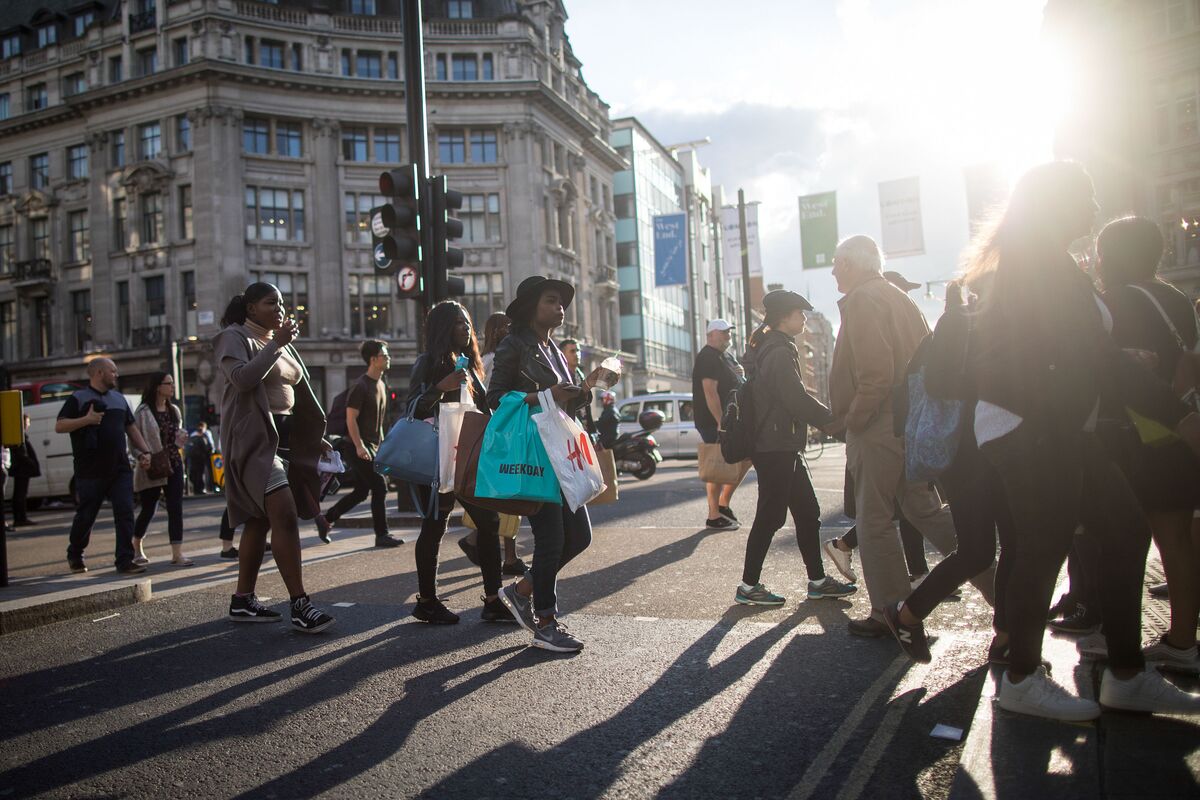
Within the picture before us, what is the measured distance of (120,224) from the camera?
4334cm

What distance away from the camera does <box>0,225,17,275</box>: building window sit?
46.4 meters

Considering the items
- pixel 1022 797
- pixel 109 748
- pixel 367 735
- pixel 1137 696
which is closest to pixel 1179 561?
pixel 1137 696

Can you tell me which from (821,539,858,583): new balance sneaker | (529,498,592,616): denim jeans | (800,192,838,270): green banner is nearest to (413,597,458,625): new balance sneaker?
(529,498,592,616): denim jeans

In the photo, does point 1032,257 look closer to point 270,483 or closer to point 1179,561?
point 1179,561

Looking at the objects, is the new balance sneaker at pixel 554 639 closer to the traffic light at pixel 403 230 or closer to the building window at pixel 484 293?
the traffic light at pixel 403 230

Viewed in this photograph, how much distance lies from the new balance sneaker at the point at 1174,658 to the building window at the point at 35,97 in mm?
53071

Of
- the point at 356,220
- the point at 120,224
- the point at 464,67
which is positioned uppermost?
the point at 464,67

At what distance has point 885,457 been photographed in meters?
4.46

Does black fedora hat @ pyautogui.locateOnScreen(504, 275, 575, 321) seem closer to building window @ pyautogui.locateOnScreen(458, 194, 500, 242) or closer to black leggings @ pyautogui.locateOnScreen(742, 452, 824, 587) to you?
black leggings @ pyautogui.locateOnScreen(742, 452, 824, 587)

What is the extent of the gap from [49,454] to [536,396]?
1965 cm

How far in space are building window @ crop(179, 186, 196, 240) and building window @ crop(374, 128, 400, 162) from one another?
27.2ft

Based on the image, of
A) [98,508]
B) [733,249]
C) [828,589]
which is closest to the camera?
[828,589]

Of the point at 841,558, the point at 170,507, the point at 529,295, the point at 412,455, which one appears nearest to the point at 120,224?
the point at 170,507

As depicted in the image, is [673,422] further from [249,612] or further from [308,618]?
[308,618]
